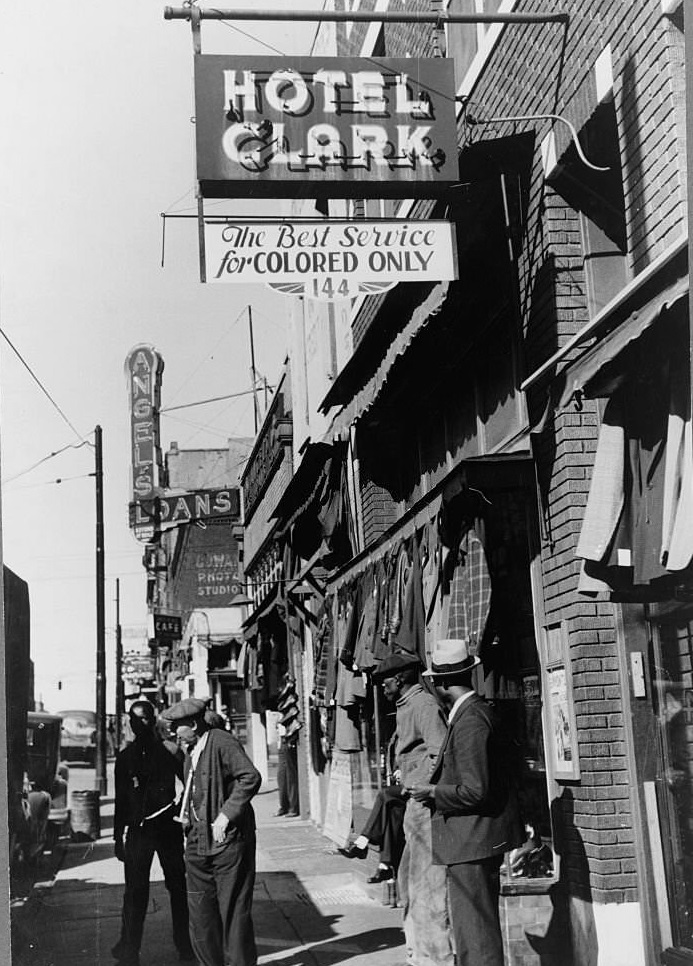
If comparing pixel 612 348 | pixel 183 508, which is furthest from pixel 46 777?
pixel 183 508

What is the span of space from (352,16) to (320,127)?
0.67 metres

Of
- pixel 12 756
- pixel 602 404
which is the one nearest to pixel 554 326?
pixel 602 404

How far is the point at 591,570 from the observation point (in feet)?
18.4

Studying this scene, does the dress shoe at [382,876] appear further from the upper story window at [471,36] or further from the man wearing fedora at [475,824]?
the upper story window at [471,36]

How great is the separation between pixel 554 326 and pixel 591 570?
2166 millimetres

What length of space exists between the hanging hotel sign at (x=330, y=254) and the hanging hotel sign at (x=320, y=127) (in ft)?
0.81

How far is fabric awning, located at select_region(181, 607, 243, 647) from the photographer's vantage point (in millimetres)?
37844

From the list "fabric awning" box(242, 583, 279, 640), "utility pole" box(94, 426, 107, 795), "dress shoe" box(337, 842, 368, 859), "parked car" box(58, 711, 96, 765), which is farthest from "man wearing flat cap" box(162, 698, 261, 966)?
"parked car" box(58, 711, 96, 765)

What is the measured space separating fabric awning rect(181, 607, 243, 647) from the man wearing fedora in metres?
31.7

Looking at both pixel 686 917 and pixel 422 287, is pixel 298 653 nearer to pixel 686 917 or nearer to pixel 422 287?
pixel 422 287

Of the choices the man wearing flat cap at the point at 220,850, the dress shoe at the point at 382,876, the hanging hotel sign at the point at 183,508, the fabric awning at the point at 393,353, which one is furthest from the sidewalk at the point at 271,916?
the hanging hotel sign at the point at 183,508

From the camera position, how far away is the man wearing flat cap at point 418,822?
6.74 meters

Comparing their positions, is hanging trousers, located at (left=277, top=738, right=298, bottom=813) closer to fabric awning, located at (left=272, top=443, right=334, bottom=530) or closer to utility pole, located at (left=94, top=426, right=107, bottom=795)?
fabric awning, located at (left=272, top=443, right=334, bottom=530)

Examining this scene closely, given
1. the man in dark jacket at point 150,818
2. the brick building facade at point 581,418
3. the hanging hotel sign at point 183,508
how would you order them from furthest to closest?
the hanging hotel sign at point 183,508
the man in dark jacket at point 150,818
the brick building facade at point 581,418
